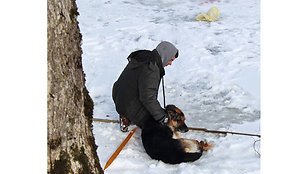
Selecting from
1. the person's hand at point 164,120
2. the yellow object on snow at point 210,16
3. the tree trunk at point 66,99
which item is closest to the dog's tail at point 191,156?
the person's hand at point 164,120

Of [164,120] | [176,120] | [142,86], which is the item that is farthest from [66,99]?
[176,120]


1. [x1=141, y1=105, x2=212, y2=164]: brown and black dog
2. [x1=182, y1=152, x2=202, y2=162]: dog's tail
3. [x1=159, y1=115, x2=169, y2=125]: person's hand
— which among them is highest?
[x1=159, y1=115, x2=169, y2=125]: person's hand

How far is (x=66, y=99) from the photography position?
216 cm

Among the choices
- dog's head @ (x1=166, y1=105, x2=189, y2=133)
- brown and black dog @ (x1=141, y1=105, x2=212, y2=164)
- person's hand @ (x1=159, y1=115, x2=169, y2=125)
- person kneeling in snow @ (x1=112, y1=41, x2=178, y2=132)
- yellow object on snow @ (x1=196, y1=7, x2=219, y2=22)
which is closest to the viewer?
brown and black dog @ (x1=141, y1=105, x2=212, y2=164)

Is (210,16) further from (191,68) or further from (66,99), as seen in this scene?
(66,99)

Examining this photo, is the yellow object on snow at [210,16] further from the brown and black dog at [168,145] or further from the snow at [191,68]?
the brown and black dog at [168,145]

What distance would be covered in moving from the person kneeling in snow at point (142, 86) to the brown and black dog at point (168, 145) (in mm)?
128

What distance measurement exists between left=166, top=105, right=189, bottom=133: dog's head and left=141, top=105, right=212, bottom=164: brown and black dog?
150mm

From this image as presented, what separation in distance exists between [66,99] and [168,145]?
59.9 inches

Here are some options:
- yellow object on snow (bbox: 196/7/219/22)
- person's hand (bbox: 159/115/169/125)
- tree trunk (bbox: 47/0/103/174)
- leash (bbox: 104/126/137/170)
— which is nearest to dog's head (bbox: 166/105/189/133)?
person's hand (bbox: 159/115/169/125)

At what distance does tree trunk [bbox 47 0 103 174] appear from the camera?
199 centimetres

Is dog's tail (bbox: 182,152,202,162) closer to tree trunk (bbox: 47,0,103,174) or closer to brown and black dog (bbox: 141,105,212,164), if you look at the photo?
brown and black dog (bbox: 141,105,212,164)

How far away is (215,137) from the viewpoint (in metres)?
3.91

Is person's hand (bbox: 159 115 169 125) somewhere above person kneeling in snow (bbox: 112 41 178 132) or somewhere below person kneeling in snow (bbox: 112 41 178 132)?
below
